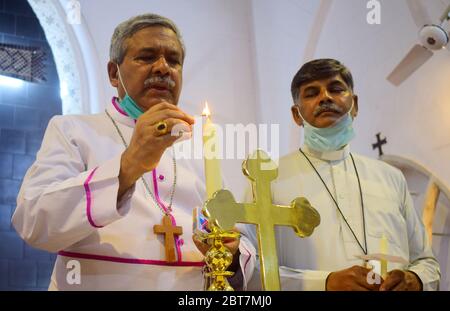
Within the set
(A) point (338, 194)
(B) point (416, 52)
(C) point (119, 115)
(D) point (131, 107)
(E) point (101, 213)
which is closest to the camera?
(E) point (101, 213)

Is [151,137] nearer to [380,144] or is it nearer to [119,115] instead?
[119,115]

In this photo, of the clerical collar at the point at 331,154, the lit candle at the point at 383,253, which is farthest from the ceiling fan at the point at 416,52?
the lit candle at the point at 383,253

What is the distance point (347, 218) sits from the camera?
103 inches

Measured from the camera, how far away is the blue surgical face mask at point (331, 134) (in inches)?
108

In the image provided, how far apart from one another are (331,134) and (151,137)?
58.6 inches

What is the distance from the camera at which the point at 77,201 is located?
1.59m

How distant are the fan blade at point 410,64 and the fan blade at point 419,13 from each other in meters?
0.19

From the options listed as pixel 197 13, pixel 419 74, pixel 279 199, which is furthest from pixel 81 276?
pixel 197 13

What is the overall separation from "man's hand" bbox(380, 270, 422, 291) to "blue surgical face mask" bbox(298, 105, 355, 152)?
2.90ft

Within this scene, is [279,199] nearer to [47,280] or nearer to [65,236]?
[65,236]

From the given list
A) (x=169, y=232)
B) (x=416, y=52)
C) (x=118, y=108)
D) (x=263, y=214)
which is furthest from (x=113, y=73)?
(x=416, y=52)

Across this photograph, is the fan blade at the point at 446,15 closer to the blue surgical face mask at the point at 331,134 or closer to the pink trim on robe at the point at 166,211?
the blue surgical face mask at the point at 331,134

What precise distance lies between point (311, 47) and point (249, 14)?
0.90 meters

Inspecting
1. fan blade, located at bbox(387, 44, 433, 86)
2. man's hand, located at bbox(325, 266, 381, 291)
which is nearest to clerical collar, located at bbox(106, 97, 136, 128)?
man's hand, located at bbox(325, 266, 381, 291)
